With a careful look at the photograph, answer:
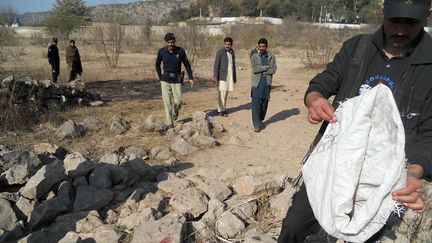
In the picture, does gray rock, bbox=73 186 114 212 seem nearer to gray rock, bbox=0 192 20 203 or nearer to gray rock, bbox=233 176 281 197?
gray rock, bbox=0 192 20 203

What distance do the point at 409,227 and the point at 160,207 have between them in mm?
2197

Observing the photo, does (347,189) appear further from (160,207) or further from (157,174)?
(157,174)

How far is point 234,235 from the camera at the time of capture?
340 cm

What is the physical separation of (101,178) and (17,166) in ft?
2.92

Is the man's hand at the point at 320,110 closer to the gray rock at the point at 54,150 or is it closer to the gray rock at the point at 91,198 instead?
the gray rock at the point at 91,198

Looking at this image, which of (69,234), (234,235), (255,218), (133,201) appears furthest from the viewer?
(133,201)

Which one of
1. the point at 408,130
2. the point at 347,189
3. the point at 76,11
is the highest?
the point at 76,11

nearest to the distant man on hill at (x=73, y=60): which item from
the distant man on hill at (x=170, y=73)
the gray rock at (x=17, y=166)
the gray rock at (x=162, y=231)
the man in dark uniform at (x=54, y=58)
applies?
the man in dark uniform at (x=54, y=58)

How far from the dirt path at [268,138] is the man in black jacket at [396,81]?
3.33 meters

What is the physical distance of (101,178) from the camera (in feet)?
14.1

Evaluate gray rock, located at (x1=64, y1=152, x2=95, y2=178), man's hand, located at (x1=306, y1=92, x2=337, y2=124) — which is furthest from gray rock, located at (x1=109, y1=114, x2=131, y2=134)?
man's hand, located at (x1=306, y1=92, x2=337, y2=124)

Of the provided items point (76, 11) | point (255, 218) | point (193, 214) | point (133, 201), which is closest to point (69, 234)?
point (133, 201)

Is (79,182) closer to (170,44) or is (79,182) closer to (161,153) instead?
(161,153)

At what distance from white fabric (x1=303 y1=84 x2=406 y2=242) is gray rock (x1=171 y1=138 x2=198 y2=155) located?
4.72m
